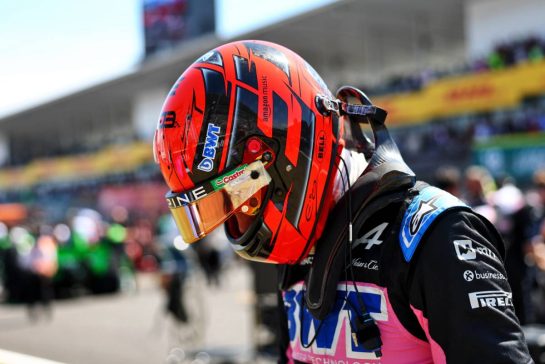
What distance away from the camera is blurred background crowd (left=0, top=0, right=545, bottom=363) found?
5.95m

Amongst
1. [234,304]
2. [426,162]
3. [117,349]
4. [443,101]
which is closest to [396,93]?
[443,101]

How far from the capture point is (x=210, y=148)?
1.39 m

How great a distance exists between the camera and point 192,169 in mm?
1398

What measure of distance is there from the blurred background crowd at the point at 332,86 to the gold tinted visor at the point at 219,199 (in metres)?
2.49

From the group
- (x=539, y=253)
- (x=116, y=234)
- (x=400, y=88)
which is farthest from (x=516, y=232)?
(x=400, y=88)

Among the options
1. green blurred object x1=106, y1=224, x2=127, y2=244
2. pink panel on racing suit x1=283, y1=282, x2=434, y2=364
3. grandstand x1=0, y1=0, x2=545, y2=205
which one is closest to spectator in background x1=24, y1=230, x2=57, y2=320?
green blurred object x1=106, y1=224, x2=127, y2=244

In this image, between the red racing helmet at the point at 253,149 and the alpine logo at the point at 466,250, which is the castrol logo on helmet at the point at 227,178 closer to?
the red racing helmet at the point at 253,149

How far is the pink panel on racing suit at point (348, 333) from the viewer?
125 centimetres

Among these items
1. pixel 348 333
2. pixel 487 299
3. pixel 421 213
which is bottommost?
pixel 348 333

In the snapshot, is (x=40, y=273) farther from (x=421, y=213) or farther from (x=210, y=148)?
(x=421, y=213)

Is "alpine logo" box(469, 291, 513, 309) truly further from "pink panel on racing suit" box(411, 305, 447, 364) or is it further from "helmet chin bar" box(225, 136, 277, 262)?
"helmet chin bar" box(225, 136, 277, 262)

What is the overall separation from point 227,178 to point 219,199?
0.06m

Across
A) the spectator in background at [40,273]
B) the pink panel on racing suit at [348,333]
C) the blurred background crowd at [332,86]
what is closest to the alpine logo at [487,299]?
the pink panel on racing suit at [348,333]

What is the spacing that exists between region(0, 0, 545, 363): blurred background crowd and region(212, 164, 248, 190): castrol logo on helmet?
2583 mm
